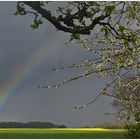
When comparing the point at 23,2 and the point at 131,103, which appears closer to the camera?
the point at 23,2

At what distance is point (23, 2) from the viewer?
756 centimetres

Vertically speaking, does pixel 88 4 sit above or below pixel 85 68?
above

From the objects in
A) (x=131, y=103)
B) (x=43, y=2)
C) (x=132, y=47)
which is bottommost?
(x=131, y=103)

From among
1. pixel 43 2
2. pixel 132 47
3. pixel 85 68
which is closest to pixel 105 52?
pixel 85 68

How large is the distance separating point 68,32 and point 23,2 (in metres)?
→ 0.91

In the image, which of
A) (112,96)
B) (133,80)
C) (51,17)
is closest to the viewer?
(51,17)

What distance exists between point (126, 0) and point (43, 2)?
1478 millimetres

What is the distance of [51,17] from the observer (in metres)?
7.45

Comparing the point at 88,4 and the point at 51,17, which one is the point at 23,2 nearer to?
the point at 51,17

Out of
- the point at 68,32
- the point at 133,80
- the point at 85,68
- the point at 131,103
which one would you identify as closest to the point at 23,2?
the point at 68,32

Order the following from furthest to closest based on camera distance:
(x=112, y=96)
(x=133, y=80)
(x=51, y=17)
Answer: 1. (x=112, y=96)
2. (x=133, y=80)
3. (x=51, y=17)

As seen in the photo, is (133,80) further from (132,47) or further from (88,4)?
(88,4)

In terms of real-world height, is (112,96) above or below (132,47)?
below

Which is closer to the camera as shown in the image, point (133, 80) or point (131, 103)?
point (133, 80)
